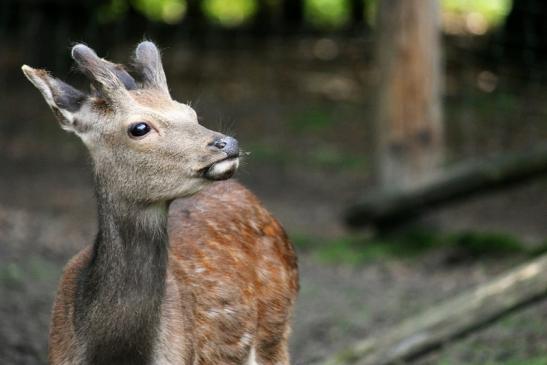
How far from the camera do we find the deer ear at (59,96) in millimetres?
4414

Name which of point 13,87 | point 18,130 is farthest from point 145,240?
point 13,87

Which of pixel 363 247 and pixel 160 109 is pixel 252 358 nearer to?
pixel 160 109

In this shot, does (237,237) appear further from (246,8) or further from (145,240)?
(246,8)

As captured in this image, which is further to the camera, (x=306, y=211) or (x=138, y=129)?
(x=306, y=211)

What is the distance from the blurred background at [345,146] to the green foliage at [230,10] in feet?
0.32

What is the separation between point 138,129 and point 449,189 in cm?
573

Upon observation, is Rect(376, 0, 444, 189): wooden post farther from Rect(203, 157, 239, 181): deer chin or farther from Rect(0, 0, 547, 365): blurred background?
Rect(203, 157, 239, 181): deer chin

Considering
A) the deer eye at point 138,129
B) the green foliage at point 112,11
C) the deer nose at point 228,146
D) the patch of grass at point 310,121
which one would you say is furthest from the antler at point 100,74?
the green foliage at point 112,11

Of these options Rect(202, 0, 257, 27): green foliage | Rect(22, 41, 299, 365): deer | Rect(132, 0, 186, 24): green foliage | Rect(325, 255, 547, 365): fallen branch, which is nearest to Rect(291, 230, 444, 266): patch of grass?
Rect(325, 255, 547, 365): fallen branch

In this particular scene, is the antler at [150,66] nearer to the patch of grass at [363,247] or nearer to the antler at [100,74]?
the antler at [100,74]

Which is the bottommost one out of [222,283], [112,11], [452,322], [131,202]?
[452,322]

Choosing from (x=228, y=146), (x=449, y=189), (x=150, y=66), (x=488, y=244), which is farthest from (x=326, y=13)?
(x=228, y=146)

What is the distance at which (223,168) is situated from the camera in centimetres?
422

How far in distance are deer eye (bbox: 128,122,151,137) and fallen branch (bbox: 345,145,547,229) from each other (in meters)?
5.53
